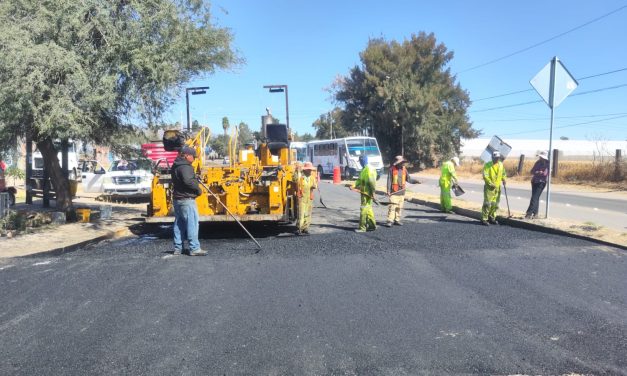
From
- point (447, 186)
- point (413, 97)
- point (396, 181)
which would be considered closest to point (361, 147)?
point (413, 97)

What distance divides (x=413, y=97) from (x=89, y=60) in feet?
124

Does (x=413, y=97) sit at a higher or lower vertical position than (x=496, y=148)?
higher

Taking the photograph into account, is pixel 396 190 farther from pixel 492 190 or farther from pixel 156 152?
pixel 156 152

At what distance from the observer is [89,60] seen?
962cm

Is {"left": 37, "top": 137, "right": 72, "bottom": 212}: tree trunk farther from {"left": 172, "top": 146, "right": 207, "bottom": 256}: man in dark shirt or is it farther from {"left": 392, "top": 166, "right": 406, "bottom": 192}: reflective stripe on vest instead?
{"left": 392, "top": 166, "right": 406, "bottom": 192}: reflective stripe on vest

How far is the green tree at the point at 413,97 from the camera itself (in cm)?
4588

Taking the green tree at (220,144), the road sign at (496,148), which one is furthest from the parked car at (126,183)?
the road sign at (496,148)

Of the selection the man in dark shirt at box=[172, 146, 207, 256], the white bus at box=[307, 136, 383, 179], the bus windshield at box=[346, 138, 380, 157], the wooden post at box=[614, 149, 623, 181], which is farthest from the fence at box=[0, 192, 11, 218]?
the bus windshield at box=[346, 138, 380, 157]

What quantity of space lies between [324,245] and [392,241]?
3.90ft

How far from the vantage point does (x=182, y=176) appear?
7.78 meters

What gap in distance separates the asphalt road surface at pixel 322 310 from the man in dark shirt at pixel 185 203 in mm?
337

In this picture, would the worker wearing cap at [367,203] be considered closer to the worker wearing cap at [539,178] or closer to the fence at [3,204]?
the worker wearing cap at [539,178]

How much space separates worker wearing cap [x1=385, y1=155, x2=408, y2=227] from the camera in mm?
10797

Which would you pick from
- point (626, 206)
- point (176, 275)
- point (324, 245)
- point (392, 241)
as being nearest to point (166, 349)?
point (176, 275)
